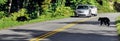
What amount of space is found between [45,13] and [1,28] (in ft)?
90.9

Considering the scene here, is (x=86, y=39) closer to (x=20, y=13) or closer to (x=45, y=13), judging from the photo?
(x=20, y=13)

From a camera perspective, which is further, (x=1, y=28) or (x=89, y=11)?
(x=89, y=11)

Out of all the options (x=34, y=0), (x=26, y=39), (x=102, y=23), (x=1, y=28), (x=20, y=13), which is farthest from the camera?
(x=34, y=0)

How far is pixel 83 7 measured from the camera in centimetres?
5522

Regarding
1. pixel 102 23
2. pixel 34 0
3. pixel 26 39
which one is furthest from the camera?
pixel 34 0

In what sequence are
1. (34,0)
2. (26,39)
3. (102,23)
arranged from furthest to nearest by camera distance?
(34,0) < (102,23) < (26,39)

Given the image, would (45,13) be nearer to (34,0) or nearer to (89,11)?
(34,0)

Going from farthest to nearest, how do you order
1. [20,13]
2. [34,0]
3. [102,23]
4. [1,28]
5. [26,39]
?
[34,0] < [20,13] < [102,23] < [1,28] < [26,39]

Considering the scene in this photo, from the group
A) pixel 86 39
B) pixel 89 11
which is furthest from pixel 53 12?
pixel 86 39

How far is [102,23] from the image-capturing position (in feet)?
101

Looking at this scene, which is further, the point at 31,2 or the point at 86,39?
the point at 31,2

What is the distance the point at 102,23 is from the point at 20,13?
1738 centimetres

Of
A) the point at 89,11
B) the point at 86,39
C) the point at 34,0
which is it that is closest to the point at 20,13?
the point at 34,0

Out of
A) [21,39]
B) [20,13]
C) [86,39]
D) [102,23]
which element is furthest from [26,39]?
[20,13]
